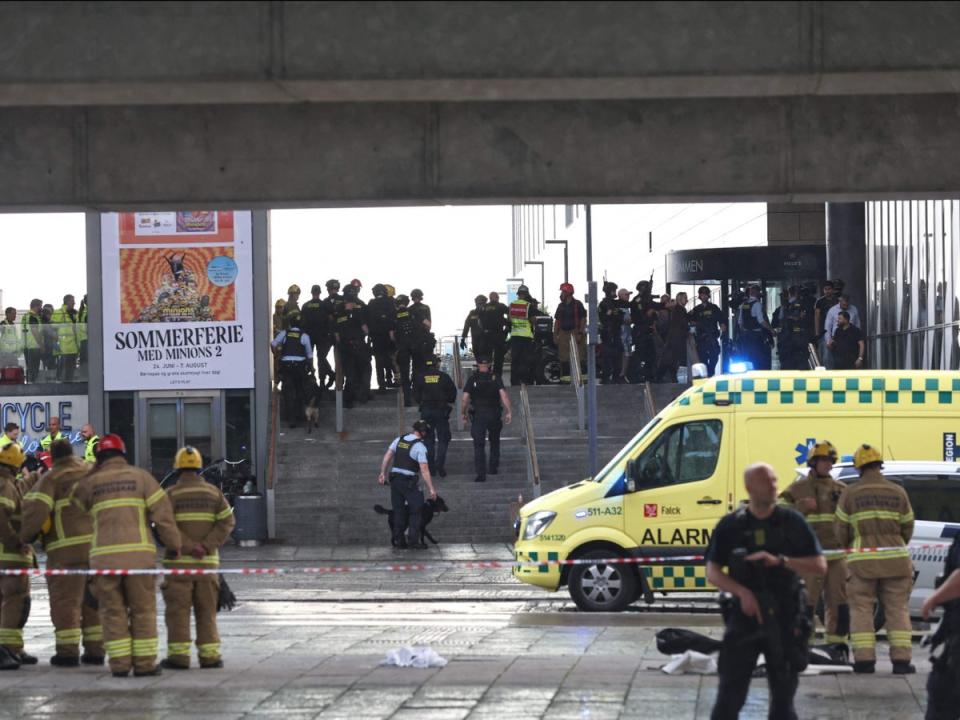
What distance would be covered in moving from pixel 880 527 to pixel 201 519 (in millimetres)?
4754

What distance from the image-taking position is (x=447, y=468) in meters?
28.9

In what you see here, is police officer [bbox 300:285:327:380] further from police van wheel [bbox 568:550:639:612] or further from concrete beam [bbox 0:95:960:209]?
concrete beam [bbox 0:95:960:209]

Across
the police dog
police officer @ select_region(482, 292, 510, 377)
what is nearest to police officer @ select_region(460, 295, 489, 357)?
police officer @ select_region(482, 292, 510, 377)

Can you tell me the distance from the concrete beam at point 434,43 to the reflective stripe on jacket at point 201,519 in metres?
3.25

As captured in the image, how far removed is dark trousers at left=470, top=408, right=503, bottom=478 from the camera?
27.4 m

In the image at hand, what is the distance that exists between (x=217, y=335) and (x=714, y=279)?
11971 mm

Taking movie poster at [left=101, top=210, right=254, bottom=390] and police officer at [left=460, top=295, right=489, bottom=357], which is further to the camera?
police officer at [left=460, top=295, right=489, bottom=357]

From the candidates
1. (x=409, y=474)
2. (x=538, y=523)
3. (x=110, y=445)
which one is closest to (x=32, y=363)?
(x=409, y=474)

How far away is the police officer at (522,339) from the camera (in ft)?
103

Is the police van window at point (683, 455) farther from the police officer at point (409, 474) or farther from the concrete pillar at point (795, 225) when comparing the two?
the concrete pillar at point (795, 225)

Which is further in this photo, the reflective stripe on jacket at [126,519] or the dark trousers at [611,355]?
the dark trousers at [611,355]

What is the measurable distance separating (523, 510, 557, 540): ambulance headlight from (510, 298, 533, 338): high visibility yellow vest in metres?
13.2

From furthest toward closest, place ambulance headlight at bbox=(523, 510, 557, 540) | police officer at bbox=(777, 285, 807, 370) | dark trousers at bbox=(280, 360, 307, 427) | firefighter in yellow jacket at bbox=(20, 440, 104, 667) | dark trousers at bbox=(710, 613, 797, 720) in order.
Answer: police officer at bbox=(777, 285, 807, 370) < dark trousers at bbox=(280, 360, 307, 427) < ambulance headlight at bbox=(523, 510, 557, 540) < firefighter in yellow jacket at bbox=(20, 440, 104, 667) < dark trousers at bbox=(710, 613, 797, 720)

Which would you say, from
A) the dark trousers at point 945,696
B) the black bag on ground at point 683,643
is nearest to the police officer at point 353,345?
the black bag on ground at point 683,643
